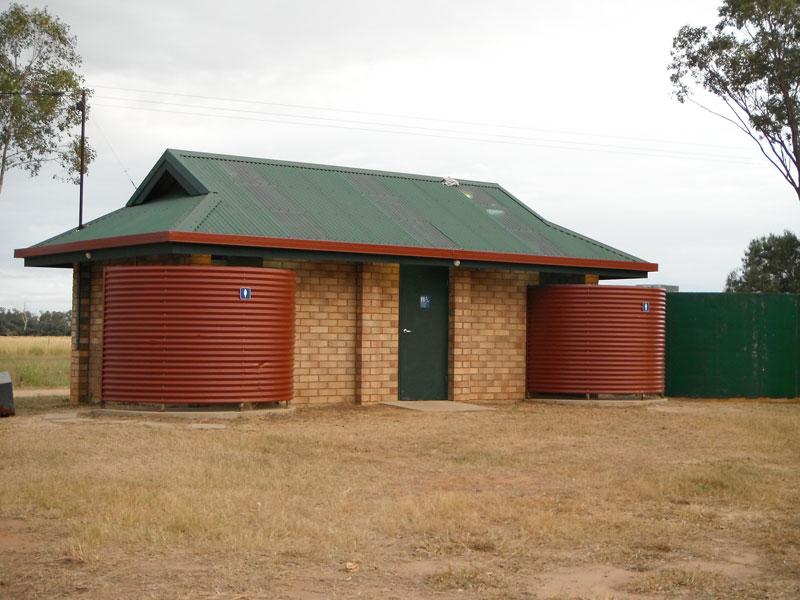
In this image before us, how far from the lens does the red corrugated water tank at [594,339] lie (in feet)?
64.6

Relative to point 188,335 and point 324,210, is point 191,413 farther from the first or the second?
point 324,210

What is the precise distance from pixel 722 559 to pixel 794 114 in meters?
26.1

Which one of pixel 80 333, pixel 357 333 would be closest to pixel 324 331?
pixel 357 333

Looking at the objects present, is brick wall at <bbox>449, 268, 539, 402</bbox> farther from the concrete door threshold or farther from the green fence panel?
the green fence panel

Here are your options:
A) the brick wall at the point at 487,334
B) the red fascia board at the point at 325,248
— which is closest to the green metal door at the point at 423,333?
the brick wall at the point at 487,334

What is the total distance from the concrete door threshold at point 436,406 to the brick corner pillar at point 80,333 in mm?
5061

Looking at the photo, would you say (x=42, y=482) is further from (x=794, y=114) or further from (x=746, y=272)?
(x=746, y=272)

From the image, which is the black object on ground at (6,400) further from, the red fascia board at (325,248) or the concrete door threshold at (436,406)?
the concrete door threshold at (436,406)

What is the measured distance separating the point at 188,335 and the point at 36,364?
17330mm

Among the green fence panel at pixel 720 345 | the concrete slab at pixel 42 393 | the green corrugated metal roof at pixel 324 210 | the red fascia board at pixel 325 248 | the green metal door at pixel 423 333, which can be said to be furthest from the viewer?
the green fence panel at pixel 720 345

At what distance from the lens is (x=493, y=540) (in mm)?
7992

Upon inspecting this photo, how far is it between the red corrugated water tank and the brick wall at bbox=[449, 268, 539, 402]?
1.16 ft

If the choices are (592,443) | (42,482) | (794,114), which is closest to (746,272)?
(794,114)

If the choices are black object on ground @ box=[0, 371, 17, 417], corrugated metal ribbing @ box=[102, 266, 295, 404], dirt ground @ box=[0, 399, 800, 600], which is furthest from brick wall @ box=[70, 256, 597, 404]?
dirt ground @ box=[0, 399, 800, 600]
